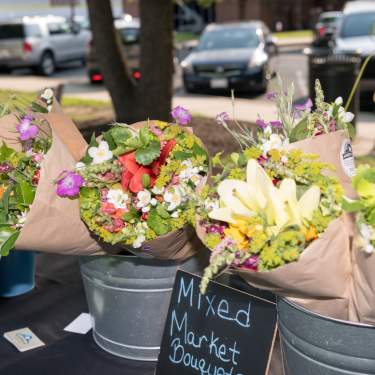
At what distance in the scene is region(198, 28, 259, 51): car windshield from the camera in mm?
12398

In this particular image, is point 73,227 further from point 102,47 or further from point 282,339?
point 102,47

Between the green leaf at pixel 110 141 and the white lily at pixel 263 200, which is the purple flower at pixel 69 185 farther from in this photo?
the white lily at pixel 263 200

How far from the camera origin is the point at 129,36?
1467cm

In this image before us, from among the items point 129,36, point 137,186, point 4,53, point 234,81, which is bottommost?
point 4,53

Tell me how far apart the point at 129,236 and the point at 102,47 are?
15.9 ft

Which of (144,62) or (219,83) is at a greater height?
(144,62)

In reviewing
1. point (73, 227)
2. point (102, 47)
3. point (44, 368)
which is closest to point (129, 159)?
point (73, 227)

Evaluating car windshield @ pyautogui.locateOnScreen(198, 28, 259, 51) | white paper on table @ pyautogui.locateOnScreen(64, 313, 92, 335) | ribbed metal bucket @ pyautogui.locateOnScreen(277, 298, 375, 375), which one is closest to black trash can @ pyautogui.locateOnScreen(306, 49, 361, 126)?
car windshield @ pyautogui.locateOnScreen(198, 28, 259, 51)

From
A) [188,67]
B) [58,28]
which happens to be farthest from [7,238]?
[58,28]

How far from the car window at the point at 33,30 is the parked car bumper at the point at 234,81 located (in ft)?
21.4

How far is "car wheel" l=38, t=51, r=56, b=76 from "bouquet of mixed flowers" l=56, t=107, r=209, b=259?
1557cm

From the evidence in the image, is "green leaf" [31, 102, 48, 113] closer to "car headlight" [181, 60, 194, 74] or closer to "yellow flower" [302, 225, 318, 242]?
"yellow flower" [302, 225, 318, 242]

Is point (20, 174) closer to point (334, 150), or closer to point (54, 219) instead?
point (54, 219)

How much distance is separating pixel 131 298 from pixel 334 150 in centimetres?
97
